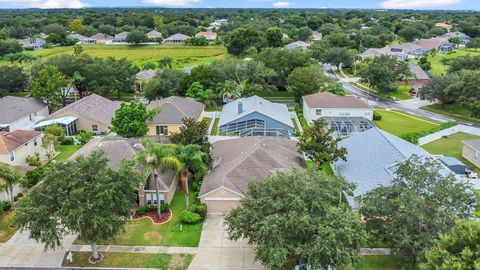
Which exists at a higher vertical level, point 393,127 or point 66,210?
point 66,210

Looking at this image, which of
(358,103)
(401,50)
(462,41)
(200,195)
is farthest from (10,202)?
(462,41)

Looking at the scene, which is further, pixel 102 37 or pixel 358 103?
pixel 102 37

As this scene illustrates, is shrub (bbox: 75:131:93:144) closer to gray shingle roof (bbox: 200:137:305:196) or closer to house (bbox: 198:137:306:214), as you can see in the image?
gray shingle roof (bbox: 200:137:305:196)

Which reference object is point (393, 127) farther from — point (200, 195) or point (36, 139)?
point (36, 139)

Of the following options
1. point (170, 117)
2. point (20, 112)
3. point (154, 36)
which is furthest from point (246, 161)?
point (154, 36)

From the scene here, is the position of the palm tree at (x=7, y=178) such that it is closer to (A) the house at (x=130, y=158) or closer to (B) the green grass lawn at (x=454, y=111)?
(A) the house at (x=130, y=158)

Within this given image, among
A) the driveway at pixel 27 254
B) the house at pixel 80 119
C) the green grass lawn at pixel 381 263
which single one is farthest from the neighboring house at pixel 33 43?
the green grass lawn at pixel 381 263
